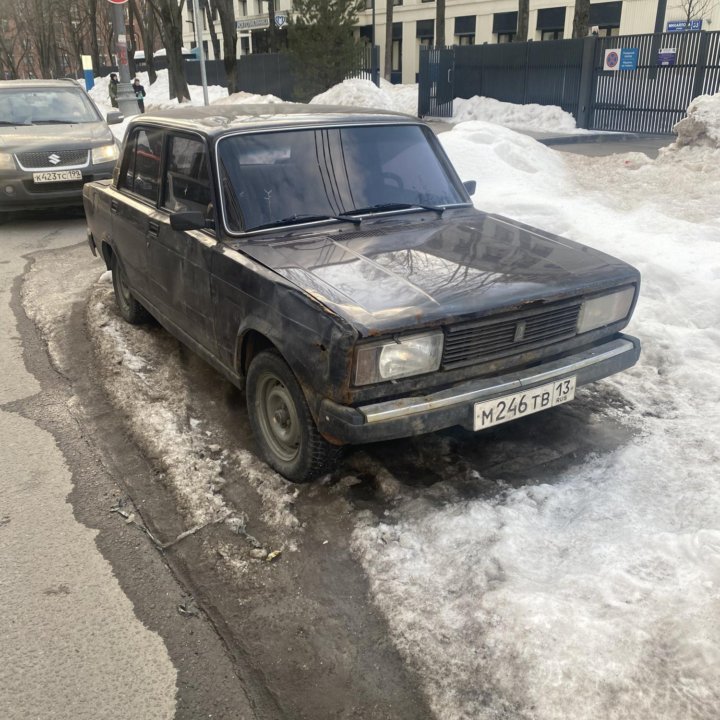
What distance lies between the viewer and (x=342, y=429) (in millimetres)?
2986

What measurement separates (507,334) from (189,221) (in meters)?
1.77

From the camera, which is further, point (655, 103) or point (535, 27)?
point (535, 27)

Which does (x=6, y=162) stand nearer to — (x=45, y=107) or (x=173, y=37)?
(x=45, y=107)

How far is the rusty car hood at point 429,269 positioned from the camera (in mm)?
3023

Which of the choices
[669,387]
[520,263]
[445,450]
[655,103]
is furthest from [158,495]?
[655,103]

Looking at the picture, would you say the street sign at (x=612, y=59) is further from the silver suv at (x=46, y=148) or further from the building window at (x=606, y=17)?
the building window at (x=606, y=17)

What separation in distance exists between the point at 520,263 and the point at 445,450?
108cm

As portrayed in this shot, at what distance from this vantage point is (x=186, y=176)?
165 inches

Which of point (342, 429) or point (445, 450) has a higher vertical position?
point (342, 429)

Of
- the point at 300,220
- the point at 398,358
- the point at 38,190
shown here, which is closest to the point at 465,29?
the point at 38,190

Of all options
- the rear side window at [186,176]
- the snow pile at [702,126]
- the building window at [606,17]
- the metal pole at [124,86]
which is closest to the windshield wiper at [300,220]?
the rear side window at [186,176]

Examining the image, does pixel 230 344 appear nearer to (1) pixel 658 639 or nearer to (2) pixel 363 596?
(2) pixel 363 596

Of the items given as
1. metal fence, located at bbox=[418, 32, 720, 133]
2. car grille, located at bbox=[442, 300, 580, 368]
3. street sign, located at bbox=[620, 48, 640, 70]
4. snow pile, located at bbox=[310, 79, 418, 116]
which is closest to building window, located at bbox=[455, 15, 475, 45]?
metal fence, located at bbox=[418, 32, 720, 133]

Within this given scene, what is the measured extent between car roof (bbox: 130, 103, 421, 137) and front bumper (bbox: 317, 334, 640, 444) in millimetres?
1869
